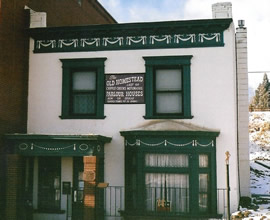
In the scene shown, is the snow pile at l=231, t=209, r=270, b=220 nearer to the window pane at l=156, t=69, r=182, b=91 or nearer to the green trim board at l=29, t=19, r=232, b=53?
the window pane at l=156, t=69, r=182, b=91

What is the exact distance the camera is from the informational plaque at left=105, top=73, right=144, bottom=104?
565 inches

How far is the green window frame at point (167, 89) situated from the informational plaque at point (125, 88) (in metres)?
0.27

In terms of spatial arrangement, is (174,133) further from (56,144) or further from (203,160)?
(56,144)

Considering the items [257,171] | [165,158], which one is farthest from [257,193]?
[165,158]

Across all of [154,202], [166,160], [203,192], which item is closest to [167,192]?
[154,202]

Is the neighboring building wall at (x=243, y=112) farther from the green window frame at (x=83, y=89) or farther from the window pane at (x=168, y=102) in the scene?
the green window frame at (x=83, y=89)

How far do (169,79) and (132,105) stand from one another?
1.68 meters

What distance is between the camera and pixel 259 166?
24.5 metres

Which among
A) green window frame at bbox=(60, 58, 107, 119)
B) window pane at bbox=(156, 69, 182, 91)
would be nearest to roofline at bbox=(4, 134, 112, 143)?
green window frame at bbox=(60, 58, 107, 119)

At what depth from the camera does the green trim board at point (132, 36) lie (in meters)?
14.0

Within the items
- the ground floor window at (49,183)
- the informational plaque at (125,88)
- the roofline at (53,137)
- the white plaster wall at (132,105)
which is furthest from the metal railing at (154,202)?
the informational plaque at (125,88)

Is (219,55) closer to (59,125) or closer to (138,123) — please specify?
(138,123)

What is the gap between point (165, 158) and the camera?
13.6 metres

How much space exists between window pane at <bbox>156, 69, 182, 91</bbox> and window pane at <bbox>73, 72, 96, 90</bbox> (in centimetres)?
250
